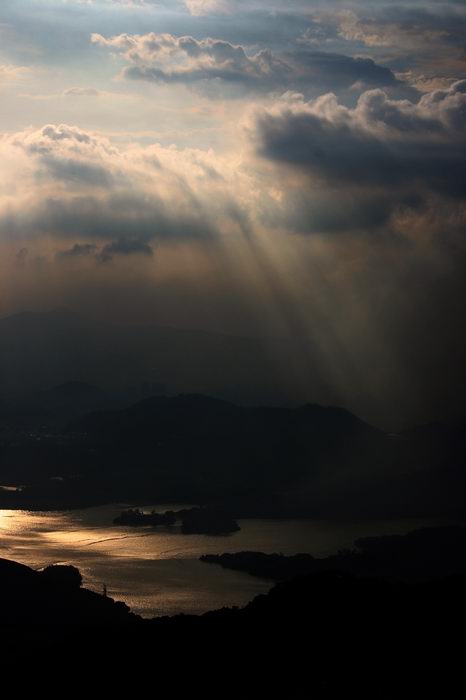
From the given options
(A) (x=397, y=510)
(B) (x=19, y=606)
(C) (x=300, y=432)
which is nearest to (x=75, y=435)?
(C) (x=300, y=432)

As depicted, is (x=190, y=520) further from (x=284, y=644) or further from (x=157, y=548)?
(x=284, y=644)

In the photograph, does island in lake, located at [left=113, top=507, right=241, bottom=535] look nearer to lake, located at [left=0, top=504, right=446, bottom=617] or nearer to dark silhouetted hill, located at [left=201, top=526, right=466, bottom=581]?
lake, located at [left=0, top=504, right=446, bottom=617]

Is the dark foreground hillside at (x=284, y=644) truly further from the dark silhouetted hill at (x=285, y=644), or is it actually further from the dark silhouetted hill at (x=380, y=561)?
the dark silhouetted hill at (x=380, y=561)

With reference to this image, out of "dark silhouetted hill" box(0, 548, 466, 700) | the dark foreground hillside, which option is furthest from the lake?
the dark foreground hillside

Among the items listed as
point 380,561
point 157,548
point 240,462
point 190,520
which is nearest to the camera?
point 380,561

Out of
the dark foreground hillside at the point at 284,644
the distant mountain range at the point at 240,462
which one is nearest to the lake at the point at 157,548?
the distant mountain range at the point at 240,462

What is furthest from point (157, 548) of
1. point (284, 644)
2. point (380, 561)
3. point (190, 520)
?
point (284, 644)
